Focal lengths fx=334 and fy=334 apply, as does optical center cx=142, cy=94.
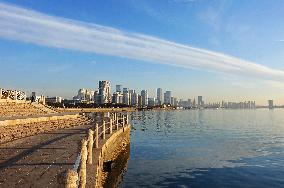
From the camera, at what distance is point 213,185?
68.1 feet

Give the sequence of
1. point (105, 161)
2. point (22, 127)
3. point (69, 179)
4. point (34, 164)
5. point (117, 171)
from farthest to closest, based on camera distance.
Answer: point (22, 127)
point (117, 171)
point (105, 161)
point (34, 164)
point (69, 179)

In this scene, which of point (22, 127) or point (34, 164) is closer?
point (34, 164)

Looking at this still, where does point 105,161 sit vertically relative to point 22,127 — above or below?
below

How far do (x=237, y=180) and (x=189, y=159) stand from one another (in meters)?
7.89

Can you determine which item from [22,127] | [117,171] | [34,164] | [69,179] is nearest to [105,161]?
[34,164]

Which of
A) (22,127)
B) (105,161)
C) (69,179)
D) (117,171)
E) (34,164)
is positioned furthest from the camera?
(22,127)

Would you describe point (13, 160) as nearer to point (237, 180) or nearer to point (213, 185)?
point (213, 185)

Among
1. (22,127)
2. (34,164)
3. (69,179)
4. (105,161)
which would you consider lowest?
(105,161)

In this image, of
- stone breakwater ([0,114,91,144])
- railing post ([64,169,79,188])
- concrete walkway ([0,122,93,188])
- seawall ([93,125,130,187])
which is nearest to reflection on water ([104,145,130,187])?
seawall ([93,125,130,187])

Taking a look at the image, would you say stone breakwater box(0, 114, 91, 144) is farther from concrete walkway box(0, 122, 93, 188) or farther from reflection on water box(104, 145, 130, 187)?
reflection on water box(104, 145, 130, 187)

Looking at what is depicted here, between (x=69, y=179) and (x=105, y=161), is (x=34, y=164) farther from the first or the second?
(x=69, y=179)

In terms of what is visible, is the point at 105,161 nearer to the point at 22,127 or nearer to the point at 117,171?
the point at 117,171

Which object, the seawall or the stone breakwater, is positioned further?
the stone breakwater

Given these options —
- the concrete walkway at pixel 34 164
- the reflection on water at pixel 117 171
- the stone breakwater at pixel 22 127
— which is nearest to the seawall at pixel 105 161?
the reflection on water at pixel 117 171
